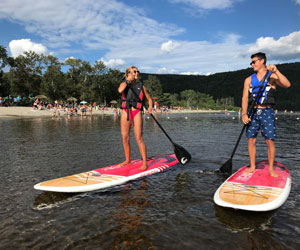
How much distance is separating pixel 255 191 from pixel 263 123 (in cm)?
172

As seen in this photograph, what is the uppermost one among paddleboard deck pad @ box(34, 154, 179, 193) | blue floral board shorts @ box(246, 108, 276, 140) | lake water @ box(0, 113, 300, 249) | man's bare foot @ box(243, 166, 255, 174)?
blue floral board shorts @ box(246, 108, 276, 140)

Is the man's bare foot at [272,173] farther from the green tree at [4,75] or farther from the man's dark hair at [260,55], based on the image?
the green tree at [4,75]

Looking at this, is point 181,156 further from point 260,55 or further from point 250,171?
point 260,55

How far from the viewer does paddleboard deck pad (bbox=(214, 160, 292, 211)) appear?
3.95 metres

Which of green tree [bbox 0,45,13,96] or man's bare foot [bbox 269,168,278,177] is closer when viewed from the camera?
man's bare foot [bbox 269,168,278,177]

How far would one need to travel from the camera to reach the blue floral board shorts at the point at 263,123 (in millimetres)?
5305

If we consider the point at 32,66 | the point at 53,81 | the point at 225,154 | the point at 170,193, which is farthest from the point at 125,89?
the point at 32,66

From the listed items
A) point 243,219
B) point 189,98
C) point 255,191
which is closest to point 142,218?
point 243,219

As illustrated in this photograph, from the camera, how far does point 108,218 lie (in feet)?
13.2

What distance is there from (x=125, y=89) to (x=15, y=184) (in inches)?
144

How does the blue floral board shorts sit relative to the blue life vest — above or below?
below

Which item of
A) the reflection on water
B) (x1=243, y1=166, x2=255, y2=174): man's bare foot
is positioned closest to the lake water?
the reflection on water

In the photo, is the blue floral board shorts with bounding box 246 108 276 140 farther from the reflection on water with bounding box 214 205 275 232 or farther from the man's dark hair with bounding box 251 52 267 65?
the reflection on water with bounding box 214 205 275 232

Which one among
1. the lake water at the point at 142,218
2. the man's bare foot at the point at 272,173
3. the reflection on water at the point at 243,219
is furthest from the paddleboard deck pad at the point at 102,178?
the man's bare foot at the point at 272,173
